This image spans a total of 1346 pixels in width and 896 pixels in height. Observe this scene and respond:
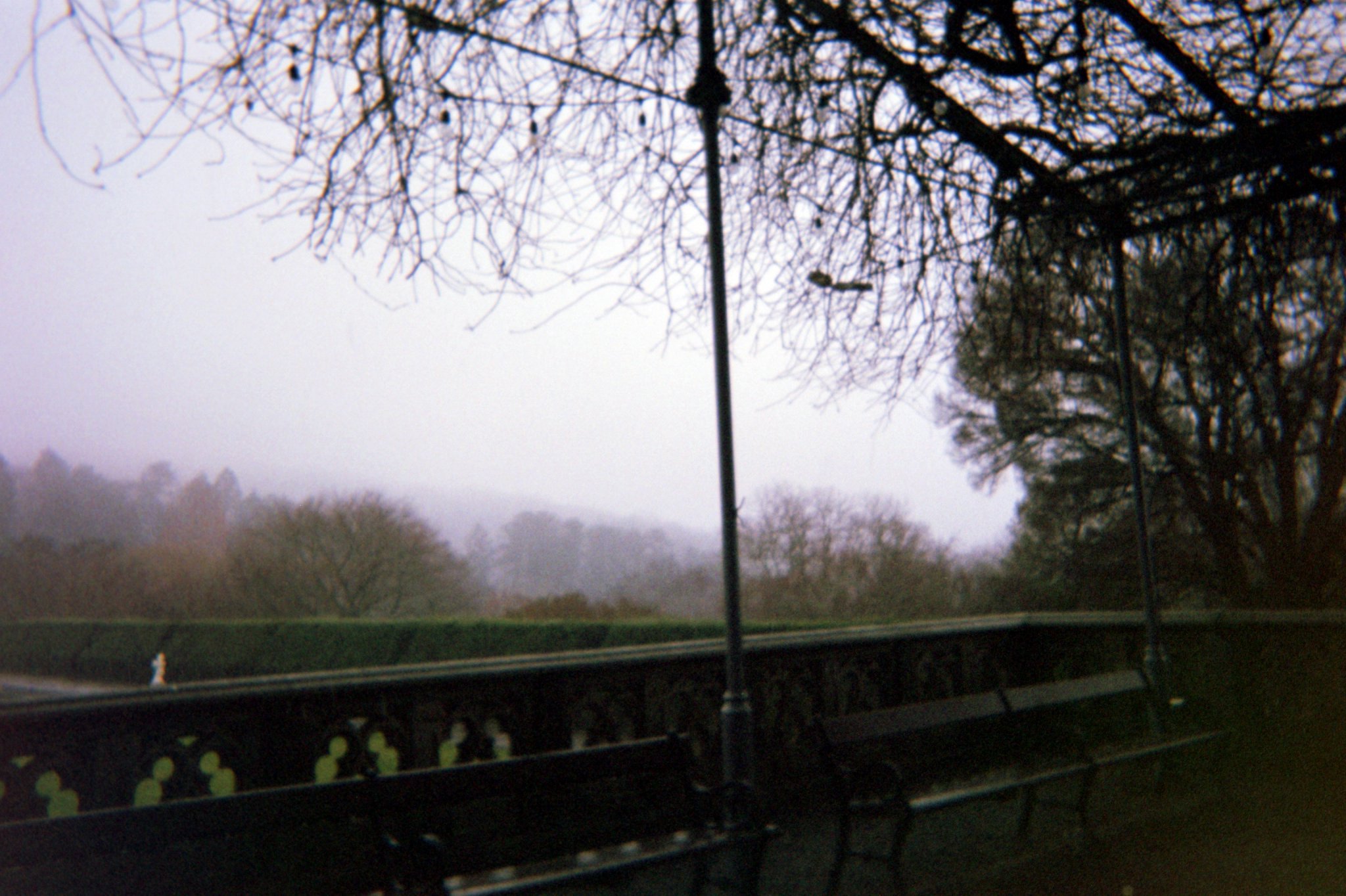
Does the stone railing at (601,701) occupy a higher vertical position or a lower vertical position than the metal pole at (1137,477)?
lower

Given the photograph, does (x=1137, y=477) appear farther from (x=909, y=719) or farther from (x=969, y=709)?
(x=909, y=719)

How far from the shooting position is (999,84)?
6.04 meters

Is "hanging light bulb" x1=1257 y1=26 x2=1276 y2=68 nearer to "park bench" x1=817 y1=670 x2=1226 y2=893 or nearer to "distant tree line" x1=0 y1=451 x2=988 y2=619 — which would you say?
"park bench" x1=817 y1=670 x2=1226 y2=893

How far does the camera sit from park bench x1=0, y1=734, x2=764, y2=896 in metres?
2.39

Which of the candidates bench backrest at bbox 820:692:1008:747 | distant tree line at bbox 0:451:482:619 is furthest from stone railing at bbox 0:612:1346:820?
distant tree line at bbox 0:451:482:619

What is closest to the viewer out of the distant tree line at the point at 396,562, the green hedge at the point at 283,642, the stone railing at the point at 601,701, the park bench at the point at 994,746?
the stone railing at the point at 601,701

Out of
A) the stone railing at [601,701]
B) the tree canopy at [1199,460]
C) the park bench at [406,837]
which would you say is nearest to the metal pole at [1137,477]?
the stone railing at [601,701]

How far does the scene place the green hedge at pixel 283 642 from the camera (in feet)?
80.4

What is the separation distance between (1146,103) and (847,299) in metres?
2.10

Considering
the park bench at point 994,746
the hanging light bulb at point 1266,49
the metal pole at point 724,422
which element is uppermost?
the hanging light bulb at point 1266,49

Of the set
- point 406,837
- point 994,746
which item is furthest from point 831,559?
point 406,837

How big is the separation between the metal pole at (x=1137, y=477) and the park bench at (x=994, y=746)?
19 cm

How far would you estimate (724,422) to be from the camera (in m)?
3.98

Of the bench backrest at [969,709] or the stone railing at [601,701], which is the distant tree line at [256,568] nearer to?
the stone railing at [601,701]
